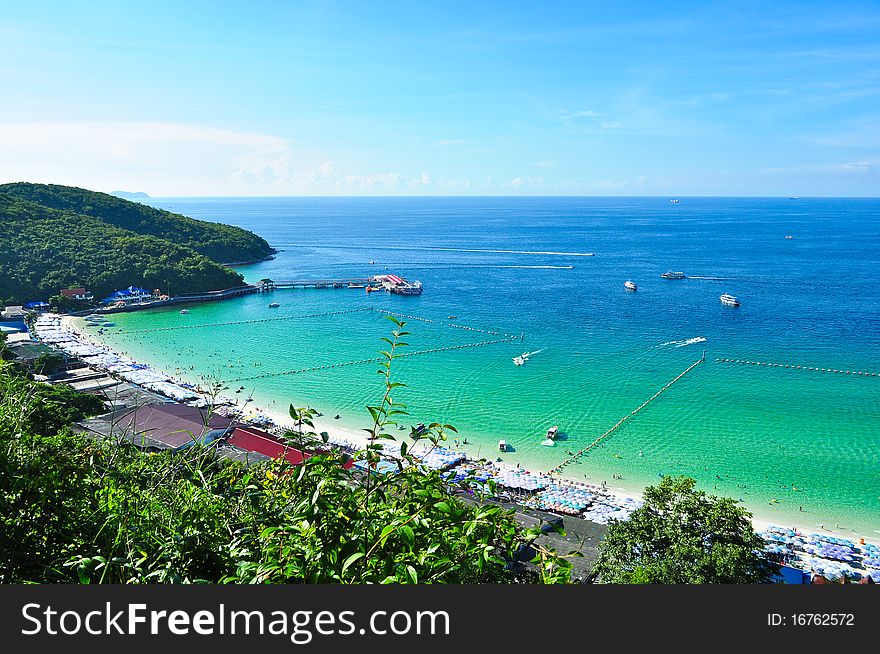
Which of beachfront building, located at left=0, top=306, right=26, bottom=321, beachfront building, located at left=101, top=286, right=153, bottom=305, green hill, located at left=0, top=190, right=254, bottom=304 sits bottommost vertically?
beachfront building, located at left=0, top=306, right=26, bottom=321

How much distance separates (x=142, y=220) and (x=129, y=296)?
79.4ft

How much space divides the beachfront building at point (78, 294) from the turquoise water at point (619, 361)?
4.63 meters

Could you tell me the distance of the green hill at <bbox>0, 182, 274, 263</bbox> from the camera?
56375 millimetres

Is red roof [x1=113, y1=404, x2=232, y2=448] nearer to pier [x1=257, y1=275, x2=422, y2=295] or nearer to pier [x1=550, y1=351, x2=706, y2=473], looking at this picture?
pier [x1=550, y1=351, x2=706, y2=473]

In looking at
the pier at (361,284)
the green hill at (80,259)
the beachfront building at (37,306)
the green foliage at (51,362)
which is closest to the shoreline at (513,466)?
the green foliage at (51,362)

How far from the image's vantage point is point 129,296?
131 ft

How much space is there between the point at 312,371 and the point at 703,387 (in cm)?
1711

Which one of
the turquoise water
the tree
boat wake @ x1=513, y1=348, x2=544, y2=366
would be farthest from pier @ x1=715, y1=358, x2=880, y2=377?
the tree

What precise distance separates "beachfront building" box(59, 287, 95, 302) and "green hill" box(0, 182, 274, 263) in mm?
19701

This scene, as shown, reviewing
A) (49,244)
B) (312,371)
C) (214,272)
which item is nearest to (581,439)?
(312,371)

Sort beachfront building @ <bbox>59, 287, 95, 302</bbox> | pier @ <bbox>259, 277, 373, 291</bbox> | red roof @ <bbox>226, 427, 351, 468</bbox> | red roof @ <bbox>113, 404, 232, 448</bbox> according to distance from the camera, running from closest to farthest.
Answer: red roof @ <bbox>226, 427, 351, 468</bbox> → red roof @ <bbox>113, 404, 232, 448</bbox> → beachfront building @ <bbox>59, 287, 95, 302</bbox> → pier @ <bbox>259, 277, 373, 291</bbox>

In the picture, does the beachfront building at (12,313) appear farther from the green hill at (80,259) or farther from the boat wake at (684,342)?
the boat wake at (684,342)

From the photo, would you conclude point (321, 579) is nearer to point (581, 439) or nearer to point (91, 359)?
point (581, 439)

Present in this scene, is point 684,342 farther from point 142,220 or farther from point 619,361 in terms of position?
point 142,220
